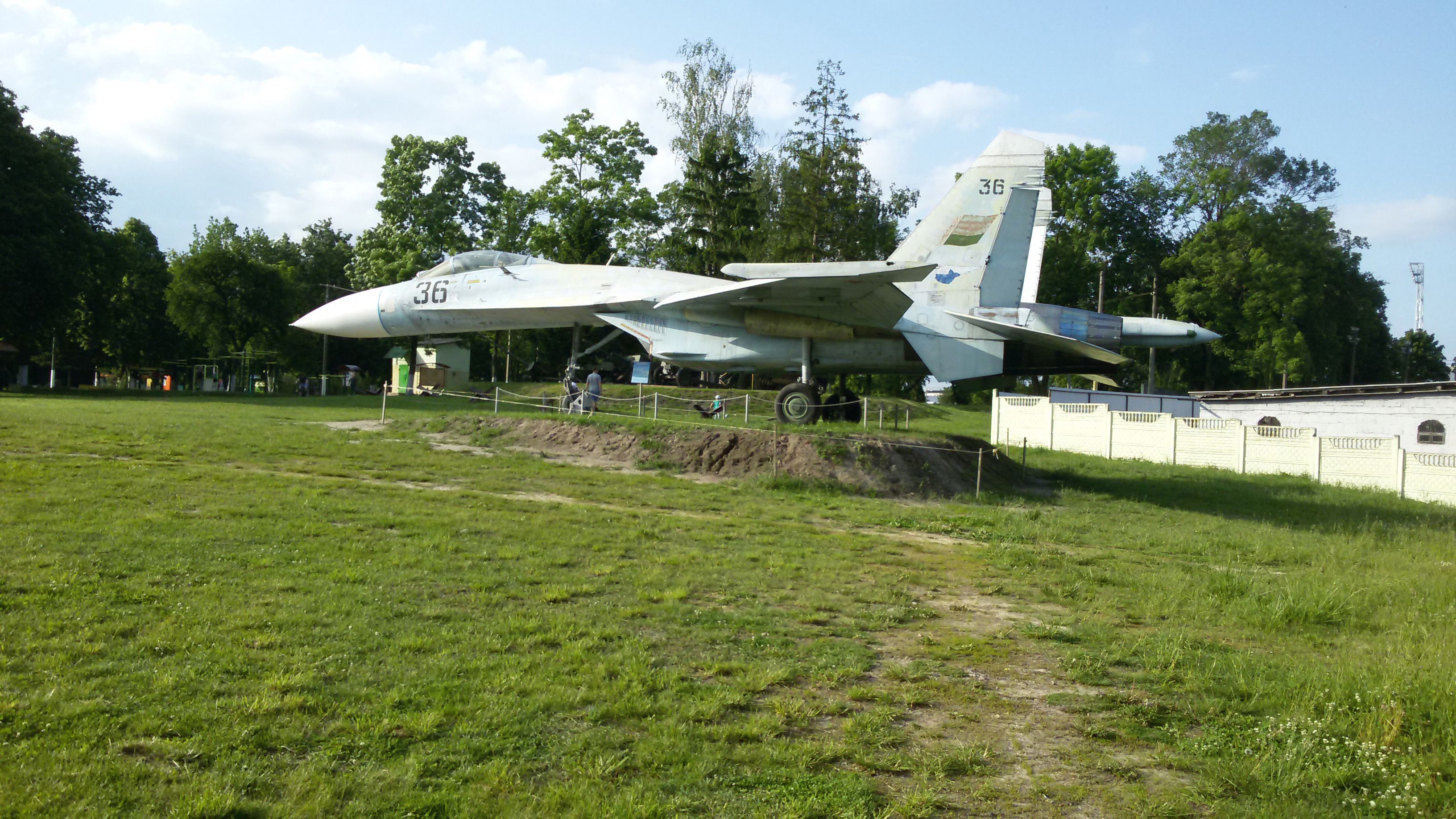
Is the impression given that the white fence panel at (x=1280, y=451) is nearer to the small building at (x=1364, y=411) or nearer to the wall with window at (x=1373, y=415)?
the small building at (x=1364, y=411)

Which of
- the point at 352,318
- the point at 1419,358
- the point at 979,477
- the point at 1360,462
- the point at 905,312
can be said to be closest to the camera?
the point at 979,477

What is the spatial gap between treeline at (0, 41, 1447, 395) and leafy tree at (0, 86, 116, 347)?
2.87 metres

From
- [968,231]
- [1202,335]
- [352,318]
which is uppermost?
[968,231]

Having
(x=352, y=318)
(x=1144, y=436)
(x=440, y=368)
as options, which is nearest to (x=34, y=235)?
(x=440, y=368)

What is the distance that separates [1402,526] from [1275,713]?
11.5 metres

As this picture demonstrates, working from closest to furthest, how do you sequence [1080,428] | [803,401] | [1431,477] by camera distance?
[803,401] → [1431,477] → [1080,428]

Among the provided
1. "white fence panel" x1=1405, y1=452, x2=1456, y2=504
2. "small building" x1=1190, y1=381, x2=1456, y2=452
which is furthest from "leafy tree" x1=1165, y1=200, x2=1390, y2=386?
"white fence panel" x1=1405, y1=452, x2=1456, y2=504

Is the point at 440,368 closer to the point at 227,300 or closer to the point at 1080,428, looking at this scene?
the point at 227,300

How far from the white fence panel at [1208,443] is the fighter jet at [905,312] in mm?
9078

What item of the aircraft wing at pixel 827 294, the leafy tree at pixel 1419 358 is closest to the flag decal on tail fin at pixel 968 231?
the aircraft wing at pixel 827 294

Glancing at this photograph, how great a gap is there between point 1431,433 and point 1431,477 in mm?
11412

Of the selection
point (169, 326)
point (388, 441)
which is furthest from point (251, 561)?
point (169, 326)

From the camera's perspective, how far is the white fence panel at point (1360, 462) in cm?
2050

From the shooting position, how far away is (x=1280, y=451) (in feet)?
75.4
